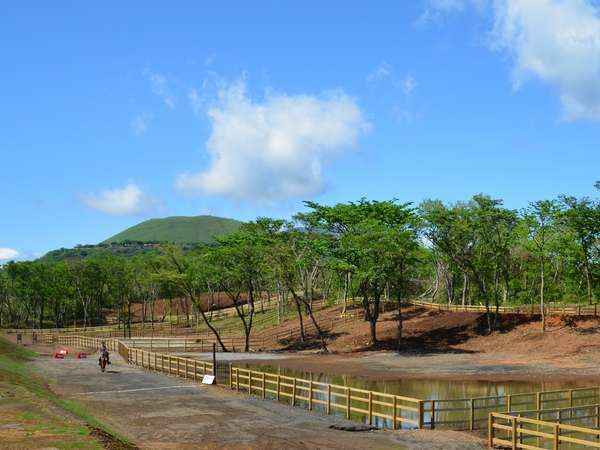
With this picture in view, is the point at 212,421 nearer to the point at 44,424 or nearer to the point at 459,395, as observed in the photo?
the point at 44,424

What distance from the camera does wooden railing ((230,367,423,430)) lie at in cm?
2609

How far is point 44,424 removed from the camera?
22.1 metres

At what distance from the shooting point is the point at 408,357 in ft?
199

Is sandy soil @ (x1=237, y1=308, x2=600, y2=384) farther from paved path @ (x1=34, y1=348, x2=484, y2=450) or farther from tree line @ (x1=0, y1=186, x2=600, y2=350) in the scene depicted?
paved path @ (x1=34, y1=348, x2=484, y2=450)

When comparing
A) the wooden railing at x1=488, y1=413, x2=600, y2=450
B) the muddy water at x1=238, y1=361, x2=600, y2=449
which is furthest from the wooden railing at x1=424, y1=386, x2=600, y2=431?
the wooden railing at x1=488, y1=413, x2=600, y2=450

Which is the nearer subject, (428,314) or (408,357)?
(408,357)

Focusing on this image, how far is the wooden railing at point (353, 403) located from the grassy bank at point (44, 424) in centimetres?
962

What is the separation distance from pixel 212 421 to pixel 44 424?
22.8 feet

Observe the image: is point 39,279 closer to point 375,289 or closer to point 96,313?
point 96,313

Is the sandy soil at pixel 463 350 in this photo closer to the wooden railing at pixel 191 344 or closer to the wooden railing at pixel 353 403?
the wooden railing at pixel 191 344

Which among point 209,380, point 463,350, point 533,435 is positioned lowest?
point 463,350

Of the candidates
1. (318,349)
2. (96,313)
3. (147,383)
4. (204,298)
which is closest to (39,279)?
(96,313)

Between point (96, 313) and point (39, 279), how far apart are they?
23386 millimetres

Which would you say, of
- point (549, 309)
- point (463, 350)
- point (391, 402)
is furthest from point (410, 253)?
point (391, 402)
